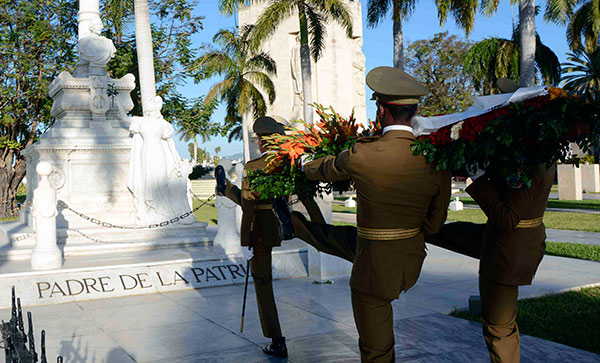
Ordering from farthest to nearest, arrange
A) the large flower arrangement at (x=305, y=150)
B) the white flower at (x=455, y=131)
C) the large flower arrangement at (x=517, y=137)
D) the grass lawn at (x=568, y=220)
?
the grass lawn at (x=568, y=220) → the large flower arrangement at (x=305, y=150) → the white flower at (x=455, y=131) → the large flower arrangement at (x=517, y=137)

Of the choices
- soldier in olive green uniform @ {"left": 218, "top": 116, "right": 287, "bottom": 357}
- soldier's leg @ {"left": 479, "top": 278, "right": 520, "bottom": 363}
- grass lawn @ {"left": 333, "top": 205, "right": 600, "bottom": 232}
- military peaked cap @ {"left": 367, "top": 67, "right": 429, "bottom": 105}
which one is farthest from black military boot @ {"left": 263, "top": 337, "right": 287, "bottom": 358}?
grass lawn @ {"left": 333, "top": 205, "right": 600, "bottom": 232}

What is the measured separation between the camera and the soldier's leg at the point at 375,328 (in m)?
3.31

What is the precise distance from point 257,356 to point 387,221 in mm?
2355

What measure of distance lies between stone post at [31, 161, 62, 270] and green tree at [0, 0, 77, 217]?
16502 mm

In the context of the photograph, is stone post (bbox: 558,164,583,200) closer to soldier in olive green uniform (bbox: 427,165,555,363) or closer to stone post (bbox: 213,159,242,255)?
stone post (bbox: 213,159,242,255)

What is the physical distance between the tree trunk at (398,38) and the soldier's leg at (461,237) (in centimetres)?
1491

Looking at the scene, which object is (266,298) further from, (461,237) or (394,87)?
(394,87)

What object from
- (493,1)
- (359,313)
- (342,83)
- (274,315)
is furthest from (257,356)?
(342,83)

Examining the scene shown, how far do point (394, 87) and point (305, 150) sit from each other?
3.00 feet

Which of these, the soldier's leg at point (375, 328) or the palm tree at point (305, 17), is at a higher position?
the palm tree at point (305, 17)

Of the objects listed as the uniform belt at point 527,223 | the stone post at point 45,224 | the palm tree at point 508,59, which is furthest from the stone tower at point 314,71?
the uniform belt at point 527,223

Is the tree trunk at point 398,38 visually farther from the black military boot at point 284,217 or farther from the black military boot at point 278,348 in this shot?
the black military boot at point 278,348

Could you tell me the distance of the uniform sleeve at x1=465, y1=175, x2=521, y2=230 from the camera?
11.8 ft

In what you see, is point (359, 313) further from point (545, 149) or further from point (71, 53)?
point (71, 53)
